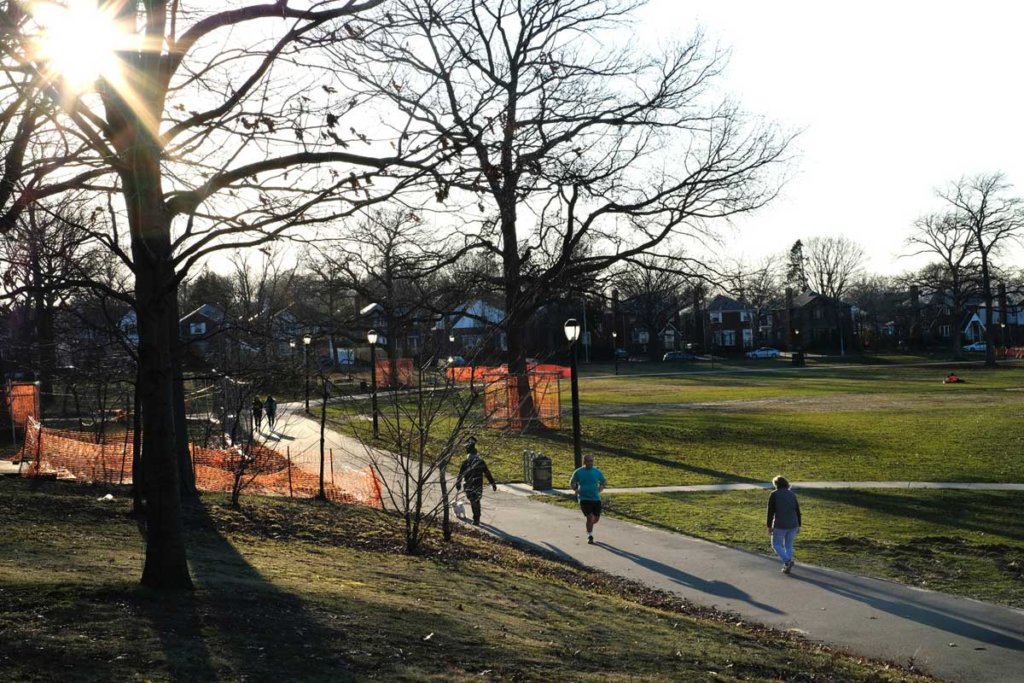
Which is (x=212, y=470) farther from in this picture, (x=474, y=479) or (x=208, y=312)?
(x=208, y=312)

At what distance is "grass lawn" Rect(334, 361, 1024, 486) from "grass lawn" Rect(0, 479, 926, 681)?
13.1ft

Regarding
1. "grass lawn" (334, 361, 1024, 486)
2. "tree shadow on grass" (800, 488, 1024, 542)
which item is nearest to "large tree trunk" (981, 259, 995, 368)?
"grass lawn" (334, 361, 1024, 486)

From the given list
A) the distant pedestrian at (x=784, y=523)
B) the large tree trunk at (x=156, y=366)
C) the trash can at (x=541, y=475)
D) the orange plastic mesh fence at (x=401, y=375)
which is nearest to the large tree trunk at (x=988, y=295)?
the orange plastic mesh fence at (x=401, y=375)

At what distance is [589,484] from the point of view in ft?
55.7

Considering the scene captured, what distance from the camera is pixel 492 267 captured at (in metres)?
38.1

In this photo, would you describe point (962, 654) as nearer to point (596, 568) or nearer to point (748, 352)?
point (596, 568)

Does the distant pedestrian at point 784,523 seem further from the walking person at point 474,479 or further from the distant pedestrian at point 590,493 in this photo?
the walking person at point 474,479

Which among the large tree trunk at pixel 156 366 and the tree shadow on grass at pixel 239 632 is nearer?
the tree shadow on grass at pixel 239 632

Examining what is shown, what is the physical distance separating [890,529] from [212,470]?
50.0ft

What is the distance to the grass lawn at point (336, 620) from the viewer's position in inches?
258

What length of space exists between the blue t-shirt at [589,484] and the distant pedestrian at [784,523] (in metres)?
3.31

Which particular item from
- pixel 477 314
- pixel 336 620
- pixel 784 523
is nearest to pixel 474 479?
pixel 784 523

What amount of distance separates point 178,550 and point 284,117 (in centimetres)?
389

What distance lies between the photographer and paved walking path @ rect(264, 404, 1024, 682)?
1047cm
